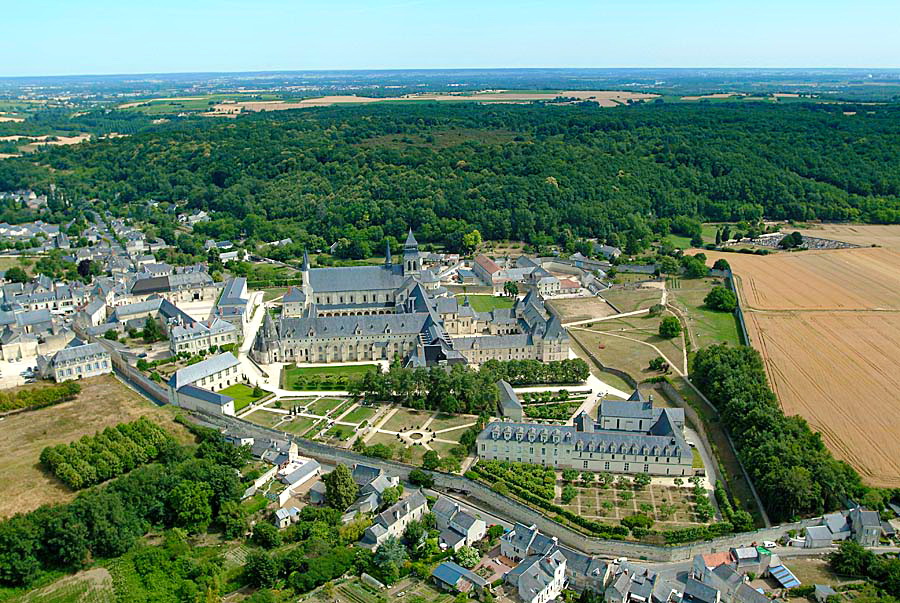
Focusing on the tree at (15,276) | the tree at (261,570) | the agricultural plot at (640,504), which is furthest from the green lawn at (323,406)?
the tree at (15,276)

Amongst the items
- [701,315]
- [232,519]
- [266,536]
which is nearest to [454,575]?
[266,536]

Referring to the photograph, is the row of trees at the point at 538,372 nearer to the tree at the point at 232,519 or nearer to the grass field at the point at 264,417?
the grass field at the point at 264,417

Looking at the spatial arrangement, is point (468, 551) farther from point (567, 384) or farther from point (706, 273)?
point (706, 273)

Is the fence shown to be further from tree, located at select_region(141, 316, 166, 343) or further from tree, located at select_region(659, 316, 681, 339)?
tree, located at select_region(659, 316, 681, 339)

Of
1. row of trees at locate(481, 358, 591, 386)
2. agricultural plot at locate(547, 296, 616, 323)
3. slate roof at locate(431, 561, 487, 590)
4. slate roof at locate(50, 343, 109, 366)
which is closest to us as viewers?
slate roof at locate(431, 561, 487, 590)

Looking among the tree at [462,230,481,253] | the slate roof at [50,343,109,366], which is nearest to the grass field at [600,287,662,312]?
the tree at [462,230,481,253]

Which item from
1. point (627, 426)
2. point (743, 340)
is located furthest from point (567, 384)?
point (743, 340)
